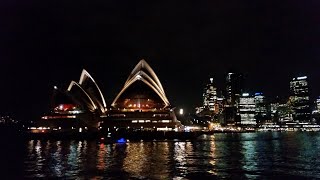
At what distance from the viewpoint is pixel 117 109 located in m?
96.4

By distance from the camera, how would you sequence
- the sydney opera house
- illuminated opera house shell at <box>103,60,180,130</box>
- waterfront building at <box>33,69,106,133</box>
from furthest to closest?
waterfront building at <box>33,69,106,133</box>, the sydney opera house, illuminated opera house shell at <box>103,60,180,130</box>

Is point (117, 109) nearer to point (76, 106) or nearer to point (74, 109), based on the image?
point (76, 106)

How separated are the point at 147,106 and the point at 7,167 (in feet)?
206

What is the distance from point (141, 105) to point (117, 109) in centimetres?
590

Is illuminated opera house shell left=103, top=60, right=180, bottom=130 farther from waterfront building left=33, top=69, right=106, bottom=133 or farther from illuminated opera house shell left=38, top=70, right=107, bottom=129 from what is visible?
waterfront building left=33, top=69, right=106, bottom=133

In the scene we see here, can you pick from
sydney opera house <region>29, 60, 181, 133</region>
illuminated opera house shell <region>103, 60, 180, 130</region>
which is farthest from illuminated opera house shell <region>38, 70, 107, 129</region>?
illuminated opera house shell <region>103, 60, 180, 130</region>

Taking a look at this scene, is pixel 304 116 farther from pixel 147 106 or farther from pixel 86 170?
pixel 86 170

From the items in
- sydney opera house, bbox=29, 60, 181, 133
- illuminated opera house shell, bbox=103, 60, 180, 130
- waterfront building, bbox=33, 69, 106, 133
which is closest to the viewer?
illuminated opera house shell, bbox=103, 60, 180, 130

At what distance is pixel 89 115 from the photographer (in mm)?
97438

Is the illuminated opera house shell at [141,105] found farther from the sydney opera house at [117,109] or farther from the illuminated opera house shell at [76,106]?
the illuminated opera house shell at [76,106]

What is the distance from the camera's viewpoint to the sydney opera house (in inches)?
3691

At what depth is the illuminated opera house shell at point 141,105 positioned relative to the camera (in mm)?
93500

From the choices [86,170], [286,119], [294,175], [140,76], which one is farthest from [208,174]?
[286,119]

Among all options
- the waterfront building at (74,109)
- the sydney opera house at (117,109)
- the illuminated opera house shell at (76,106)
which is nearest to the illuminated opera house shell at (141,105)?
the sydney opera house at (117,109)
